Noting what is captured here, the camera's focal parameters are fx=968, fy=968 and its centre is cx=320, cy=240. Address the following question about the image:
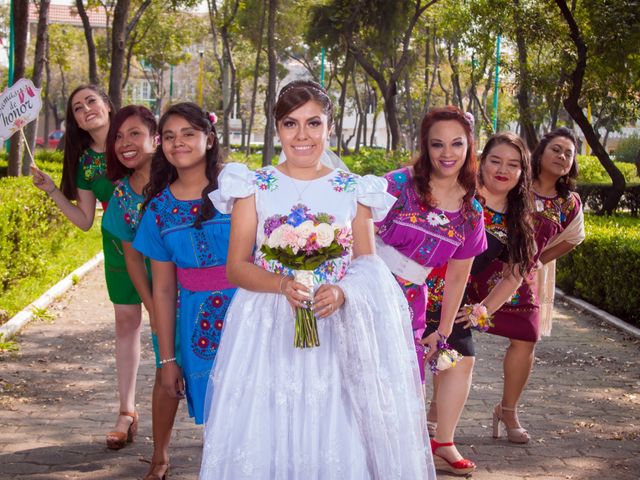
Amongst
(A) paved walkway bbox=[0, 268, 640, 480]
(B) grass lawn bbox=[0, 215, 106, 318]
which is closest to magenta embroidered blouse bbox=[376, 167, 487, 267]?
(A) paved walkway bbox=[0, 268, 640, 480]

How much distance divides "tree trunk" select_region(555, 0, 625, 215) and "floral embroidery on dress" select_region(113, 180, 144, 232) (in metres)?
12.9

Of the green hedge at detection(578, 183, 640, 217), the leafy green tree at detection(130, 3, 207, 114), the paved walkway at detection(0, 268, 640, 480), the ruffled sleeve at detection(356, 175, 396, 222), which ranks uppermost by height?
the leafy green tree at detection(130, 3, 207, 114)

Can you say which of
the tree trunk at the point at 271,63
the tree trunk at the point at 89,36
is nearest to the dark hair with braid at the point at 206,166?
the tree trunk at the point at 89,36

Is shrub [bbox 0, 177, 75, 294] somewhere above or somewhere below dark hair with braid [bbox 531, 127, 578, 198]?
below

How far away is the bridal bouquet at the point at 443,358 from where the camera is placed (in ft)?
16.4

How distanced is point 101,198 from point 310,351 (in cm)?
237

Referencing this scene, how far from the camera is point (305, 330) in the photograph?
144 inches

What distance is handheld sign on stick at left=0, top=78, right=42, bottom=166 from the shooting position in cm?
650

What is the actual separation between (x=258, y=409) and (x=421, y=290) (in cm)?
149

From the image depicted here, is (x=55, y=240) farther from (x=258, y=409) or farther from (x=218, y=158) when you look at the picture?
(x=258, y=409)

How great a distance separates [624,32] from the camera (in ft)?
51.1

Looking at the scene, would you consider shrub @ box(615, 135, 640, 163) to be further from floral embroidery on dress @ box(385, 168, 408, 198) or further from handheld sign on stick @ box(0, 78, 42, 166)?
floral embroidery on dress @ box(385, 168, 408, 198)

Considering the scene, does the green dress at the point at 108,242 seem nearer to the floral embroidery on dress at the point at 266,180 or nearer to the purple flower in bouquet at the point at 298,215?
the floral embroidery on dress at the point at 266,180

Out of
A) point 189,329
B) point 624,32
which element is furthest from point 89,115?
point 624,32
